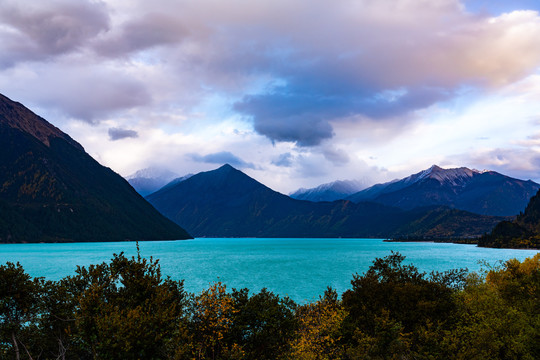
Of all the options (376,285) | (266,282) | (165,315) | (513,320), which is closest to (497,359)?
(513,320)

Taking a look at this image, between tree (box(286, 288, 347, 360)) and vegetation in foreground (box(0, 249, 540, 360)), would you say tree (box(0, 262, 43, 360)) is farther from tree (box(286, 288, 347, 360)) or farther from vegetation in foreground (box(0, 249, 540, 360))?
tree (box(286, 288, 347, 360))

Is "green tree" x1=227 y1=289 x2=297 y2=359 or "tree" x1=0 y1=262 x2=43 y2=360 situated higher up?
"tree" x1=0 y1=262 x2=43 y2=360

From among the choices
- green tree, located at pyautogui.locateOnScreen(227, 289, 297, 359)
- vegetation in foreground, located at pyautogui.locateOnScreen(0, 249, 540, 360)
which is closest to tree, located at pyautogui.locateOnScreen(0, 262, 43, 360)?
vegetation in foreground, located at pyautogui.locateOnScreen(0, 249, 540, 360)

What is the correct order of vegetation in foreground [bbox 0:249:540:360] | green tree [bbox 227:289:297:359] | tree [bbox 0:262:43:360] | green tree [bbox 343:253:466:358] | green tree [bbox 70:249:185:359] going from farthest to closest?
green tree [bbox 343:253:466:358]
green tree [bbox 227:289:297:359]
tree [bbox 0:262:43:360]
vegetation in foreground [bbox 0:249:540:360]
green tree [bbox 70:249:185:359]

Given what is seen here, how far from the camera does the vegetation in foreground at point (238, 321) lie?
2862cm

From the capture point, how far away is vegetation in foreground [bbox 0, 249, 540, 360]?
28.6 metres

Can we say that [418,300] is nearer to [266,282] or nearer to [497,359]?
[497,359]

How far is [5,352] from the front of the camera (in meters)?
37.2

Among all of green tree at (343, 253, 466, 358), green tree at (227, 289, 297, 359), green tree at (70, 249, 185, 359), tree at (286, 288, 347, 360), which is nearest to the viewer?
green tree at (70, 249, 185, 359)

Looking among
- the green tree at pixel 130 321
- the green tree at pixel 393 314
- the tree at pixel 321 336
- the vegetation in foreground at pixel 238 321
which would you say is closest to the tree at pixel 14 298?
the vegetation in foreground at pixel 238 321

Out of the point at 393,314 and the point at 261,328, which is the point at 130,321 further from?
the point at 393,314

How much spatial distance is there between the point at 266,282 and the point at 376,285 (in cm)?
10564

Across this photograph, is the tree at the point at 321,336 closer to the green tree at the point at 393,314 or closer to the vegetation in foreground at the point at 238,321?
the vegetation in foreground at the point at 238,321

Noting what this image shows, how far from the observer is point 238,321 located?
147 feet
